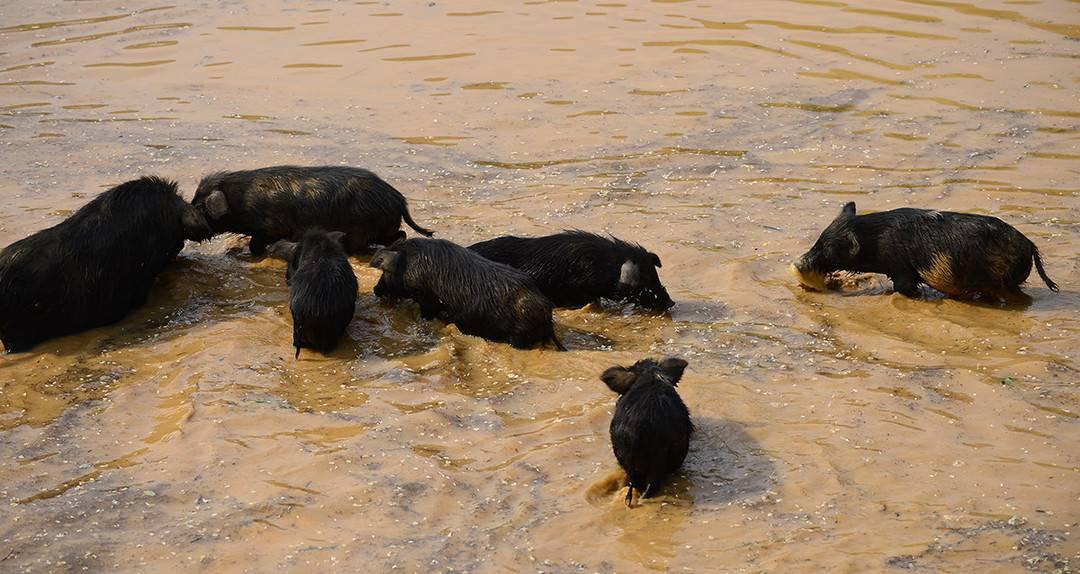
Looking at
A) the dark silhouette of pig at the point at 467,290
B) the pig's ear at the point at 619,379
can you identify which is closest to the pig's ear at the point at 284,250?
the dark silhouette of pig at the point at 467,290

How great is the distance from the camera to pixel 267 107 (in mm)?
12164

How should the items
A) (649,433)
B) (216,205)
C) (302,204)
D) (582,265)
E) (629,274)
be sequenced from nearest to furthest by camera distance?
1. (649,433)
2. (629,274)
3. (582,265)
4. (216,205)
5. (302,204)

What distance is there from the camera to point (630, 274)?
791 cm

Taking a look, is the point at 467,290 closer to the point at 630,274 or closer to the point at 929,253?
the point at 630,274

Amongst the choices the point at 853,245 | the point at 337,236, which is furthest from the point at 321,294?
the point at 853,245

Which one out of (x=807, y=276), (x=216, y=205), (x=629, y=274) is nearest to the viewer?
(x=629, y=274)

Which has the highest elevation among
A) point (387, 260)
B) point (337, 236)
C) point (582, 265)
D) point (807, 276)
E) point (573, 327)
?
point (337, 236)

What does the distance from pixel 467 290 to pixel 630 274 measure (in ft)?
3.61

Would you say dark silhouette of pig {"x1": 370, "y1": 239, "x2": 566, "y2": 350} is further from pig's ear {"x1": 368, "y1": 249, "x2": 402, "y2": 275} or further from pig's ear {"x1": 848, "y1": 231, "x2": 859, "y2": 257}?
pig's ear {"x1": 848, "y1": 231, "x2": 859, "y2": 257}

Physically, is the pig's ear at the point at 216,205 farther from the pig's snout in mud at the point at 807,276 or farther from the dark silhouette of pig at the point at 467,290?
the pig's snout in mud at the point at 807,276

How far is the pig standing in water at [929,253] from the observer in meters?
8.05

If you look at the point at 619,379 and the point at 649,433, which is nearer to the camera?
the point at 649,433

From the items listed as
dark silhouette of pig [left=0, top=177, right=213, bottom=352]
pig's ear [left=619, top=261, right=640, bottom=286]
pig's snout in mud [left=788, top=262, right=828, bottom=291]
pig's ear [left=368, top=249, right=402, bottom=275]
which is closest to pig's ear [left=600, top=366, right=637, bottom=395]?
pig's ear [left=619, top=261, right=640, bottom=286]

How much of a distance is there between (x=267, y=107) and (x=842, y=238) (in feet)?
20.8
